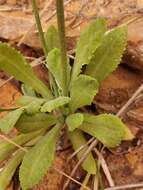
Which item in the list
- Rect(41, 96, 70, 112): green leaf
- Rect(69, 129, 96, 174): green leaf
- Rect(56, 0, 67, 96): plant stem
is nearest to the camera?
Rect(56, 0, 67, 96): plant stem

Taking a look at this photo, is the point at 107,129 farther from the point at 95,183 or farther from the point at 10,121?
the point at 10,121

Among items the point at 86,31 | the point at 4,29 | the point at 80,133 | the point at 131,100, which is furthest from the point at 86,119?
the point at 4,29

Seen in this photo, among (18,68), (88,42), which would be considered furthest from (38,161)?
(88,42)

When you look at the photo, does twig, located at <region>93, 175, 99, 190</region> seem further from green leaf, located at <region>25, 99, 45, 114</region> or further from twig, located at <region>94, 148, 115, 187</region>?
green leaf, located at <region>25, 99, 45, 114</region>

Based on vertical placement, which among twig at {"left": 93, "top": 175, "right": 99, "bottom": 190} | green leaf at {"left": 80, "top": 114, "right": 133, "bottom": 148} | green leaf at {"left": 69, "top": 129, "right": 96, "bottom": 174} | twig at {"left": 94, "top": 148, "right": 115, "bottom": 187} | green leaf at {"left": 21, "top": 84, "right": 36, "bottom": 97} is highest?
green leaf at {"left": 21, "top": 84, "right": 36, "bottom": 97}

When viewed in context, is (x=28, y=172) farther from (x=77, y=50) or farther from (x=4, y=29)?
(x=4, y=29)

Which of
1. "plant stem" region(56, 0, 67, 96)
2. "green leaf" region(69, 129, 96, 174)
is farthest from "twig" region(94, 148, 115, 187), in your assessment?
"plant stem" region(56, 0, 67, 96)
